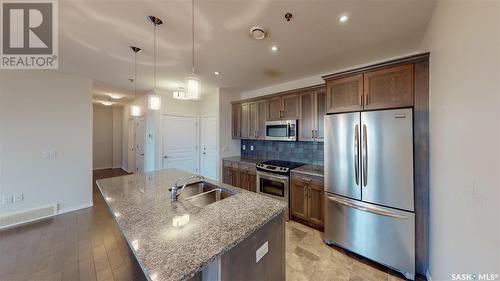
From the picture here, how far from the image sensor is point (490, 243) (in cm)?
86

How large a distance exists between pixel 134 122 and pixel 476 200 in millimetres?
7369

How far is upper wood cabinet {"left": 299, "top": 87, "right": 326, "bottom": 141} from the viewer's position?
297 centimetres

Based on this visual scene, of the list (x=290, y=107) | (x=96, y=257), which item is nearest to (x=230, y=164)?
(x=290, y=107)

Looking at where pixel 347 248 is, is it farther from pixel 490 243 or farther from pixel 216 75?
pixel 216 75

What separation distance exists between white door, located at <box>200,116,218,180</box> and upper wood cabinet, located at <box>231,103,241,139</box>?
0.67m

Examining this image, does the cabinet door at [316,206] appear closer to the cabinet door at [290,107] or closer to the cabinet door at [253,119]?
the cabinet door at [290,107]

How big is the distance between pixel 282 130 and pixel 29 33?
3601 millimetres

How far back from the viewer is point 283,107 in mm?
3479

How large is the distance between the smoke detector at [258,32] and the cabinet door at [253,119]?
77.6 inches

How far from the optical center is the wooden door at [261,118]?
3.80 metres

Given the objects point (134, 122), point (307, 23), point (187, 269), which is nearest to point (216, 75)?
point (307, 23)

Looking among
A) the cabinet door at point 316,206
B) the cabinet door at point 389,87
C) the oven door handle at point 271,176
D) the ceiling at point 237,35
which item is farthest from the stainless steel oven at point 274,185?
the ceiling at point 237,35

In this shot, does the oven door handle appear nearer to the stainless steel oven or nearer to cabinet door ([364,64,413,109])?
the stainless steel oven

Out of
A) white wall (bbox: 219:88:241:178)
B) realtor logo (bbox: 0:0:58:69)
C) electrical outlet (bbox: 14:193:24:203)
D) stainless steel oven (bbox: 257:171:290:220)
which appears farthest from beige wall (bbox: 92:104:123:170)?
stainless steel oven (bbox: 257:171:290:220)
